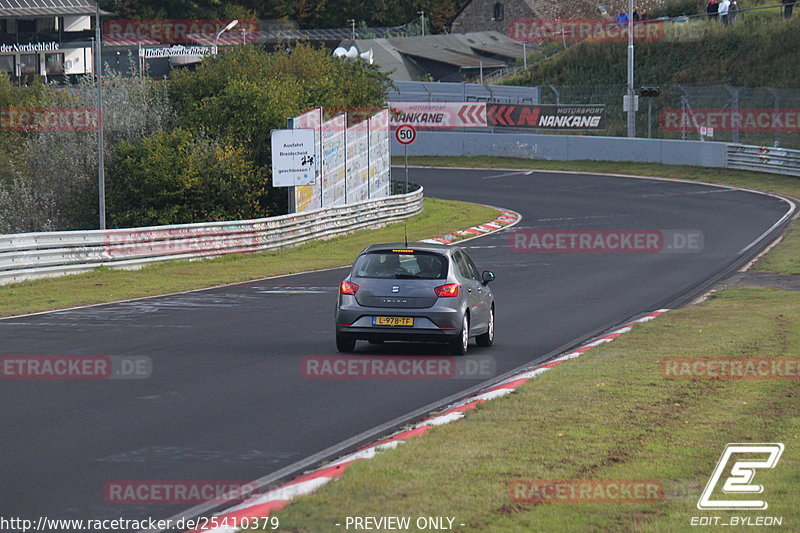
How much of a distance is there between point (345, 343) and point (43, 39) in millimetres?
70702

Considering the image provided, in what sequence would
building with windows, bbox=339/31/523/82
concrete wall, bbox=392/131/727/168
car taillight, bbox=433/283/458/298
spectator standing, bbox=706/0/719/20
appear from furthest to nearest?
building with windows, bbox=339/31/523/82 < spectator standing, bbox=706/0/719/20 < concrete wall, bbox=392/131/727/168 < car taillight, bbox=433/283/458/298

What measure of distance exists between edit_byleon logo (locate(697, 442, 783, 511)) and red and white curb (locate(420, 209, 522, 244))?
25177 mm

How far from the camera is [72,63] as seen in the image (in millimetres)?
80250

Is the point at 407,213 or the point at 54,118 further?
the point at 407,213

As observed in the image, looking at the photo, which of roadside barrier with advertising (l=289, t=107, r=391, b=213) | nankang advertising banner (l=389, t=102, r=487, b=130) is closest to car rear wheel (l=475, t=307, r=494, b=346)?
roadside barrier with advertising (l=289, t=107, r=391, b=213)

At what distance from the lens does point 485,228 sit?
38.3 meters

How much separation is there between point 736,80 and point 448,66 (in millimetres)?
27935

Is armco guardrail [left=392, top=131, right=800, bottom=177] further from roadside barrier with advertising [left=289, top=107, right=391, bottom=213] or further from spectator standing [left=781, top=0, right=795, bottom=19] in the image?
spectator standing [left=781, top=0, right=795, bottom=19]

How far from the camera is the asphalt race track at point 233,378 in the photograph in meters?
8.61

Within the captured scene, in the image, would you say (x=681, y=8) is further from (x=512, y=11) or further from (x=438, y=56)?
(x=512, y=11)

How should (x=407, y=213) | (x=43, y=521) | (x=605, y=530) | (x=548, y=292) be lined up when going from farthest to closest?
(x=407, y=213) < (x=548, y=292) < (x=43, y=521) < (x=605, y=530)

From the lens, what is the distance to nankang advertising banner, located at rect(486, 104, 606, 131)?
59250mm

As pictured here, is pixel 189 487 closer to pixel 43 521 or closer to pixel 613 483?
pixel 43 521

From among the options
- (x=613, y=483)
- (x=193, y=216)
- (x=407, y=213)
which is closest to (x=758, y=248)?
(x=407, y=213)
